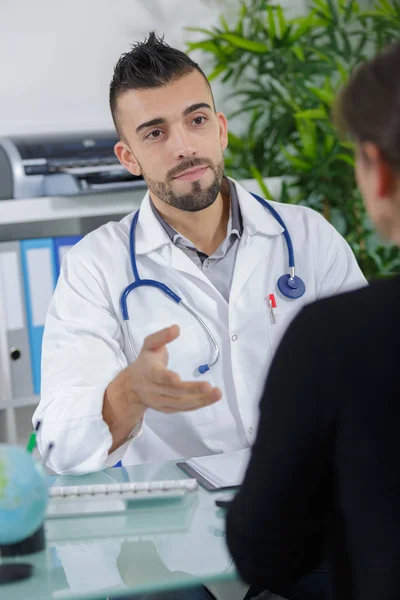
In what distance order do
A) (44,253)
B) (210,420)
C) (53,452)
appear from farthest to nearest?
1. (44,253)
2. (210,420)
3. (53,452)

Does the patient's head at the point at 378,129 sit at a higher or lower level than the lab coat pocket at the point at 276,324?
higher

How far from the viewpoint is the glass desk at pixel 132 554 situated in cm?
100

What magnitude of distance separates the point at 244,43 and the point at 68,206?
2.83ft

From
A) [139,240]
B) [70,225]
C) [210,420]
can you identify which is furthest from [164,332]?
[70,225]

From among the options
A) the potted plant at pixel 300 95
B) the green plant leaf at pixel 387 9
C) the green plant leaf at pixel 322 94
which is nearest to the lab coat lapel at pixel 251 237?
the potted plant at pixel 300 95

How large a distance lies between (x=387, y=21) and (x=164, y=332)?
6.75 feet

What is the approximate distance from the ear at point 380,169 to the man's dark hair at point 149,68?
1162 millimetres

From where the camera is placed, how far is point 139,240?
1.82m

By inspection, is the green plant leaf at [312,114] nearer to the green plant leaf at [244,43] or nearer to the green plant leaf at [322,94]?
the green plant leaf at [322,94]

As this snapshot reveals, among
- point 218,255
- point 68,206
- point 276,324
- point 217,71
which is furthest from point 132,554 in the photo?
point 217,71

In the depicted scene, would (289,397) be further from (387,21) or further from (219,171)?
(387,21)

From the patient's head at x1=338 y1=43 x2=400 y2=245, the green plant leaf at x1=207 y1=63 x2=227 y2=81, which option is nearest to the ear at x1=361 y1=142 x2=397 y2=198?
the patient's head at x1=338 y1=43 x2=400 y2=245

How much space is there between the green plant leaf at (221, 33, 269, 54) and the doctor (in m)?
0.81

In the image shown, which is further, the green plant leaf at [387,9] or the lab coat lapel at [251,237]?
the green plant leaf at [387,9]
